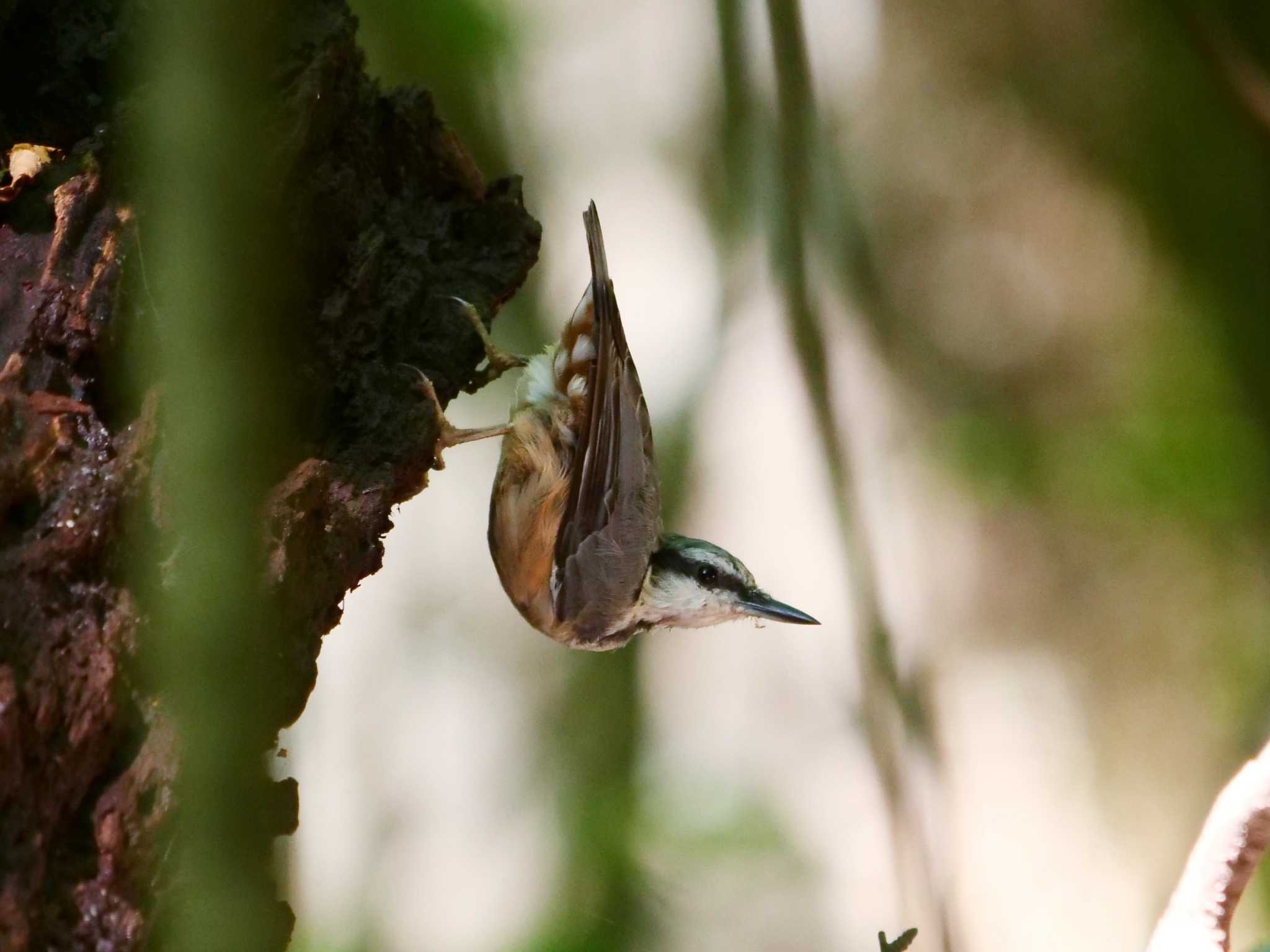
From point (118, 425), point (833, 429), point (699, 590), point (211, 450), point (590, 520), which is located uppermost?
point (833, 429)

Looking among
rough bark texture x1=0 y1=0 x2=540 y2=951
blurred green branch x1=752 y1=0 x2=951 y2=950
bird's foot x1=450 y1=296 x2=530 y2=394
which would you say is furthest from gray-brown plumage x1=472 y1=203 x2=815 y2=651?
blurred green branch x1=752 y1=0 x2=951 y2=950

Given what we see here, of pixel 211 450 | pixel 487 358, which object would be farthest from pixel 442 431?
pixel 211 450

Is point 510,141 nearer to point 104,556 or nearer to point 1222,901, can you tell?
point 104,556

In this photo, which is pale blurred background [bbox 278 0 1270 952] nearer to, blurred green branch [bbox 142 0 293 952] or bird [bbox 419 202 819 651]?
bird [bbox 419 202 819 651]

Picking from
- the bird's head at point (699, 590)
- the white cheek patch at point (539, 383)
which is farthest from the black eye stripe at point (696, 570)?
the white cheek patch at point (539, 383)

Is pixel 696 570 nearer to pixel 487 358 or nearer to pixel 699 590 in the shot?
pixel 699 590

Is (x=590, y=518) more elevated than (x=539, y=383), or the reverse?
(x=539, y=383)

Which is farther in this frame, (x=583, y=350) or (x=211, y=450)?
(x=583, y=350)

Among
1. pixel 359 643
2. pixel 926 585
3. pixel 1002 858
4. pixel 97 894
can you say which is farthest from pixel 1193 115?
pixel 97 894
